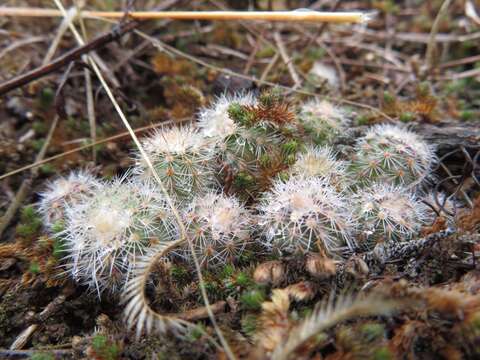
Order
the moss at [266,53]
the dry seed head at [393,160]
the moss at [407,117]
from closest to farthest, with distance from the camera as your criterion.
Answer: the dry seed head at [393,160], the moss at [407,117], the moss at [266,53]

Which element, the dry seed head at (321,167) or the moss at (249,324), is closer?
the moss at (249,324)

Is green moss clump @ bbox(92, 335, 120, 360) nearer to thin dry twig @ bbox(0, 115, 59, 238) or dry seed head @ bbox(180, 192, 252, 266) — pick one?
dry seed head @ bbox(180, 192, 252, 266)

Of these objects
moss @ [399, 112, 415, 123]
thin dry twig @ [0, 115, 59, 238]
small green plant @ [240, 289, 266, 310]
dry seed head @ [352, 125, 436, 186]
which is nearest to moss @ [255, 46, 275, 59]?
moss @ [399, 112, 415, 123]

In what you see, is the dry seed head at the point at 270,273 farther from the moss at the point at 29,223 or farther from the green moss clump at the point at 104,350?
the moss at the point at 29,223

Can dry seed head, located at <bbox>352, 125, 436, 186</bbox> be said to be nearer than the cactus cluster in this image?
No

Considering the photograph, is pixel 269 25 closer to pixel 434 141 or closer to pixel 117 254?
pixel 434 141

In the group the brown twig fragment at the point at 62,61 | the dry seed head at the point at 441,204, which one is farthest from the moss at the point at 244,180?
the brown twig fragment at the point at 62,61
